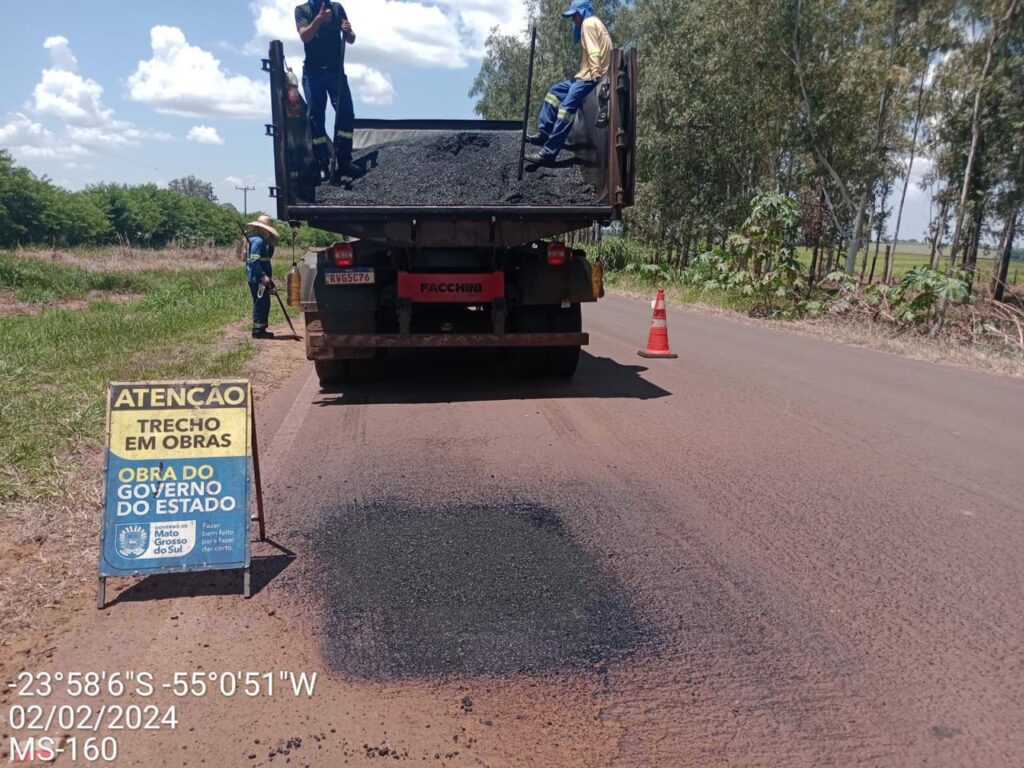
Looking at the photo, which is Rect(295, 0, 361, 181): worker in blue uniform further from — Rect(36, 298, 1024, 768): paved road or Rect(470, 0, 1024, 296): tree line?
Rect(470, 0, 1024, 296): tree line

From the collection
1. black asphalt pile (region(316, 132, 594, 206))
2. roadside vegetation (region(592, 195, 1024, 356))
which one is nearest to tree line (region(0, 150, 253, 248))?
roadside vegetation (region(592, 195, 1024, 356))

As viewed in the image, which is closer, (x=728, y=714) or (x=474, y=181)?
(x=728, y=714)

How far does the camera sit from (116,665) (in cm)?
303

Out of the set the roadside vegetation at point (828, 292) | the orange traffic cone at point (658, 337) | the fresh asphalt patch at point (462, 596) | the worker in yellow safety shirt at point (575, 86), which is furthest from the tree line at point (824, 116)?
the fresh asphalt patch at point (462, 596)

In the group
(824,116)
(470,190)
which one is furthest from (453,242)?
(824,116)

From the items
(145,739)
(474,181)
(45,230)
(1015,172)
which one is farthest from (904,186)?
(45,230)

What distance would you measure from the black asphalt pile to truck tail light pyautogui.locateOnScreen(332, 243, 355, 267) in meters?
0.41

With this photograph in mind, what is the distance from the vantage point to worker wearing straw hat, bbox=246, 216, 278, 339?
11961mm

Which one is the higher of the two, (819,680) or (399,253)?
(399,253)

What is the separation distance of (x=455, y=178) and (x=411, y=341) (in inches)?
73.2

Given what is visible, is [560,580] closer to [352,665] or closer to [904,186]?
[352,665]

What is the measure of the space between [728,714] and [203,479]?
2.50 metres

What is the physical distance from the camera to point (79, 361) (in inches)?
352

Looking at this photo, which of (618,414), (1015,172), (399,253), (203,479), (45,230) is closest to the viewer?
(203,479)
